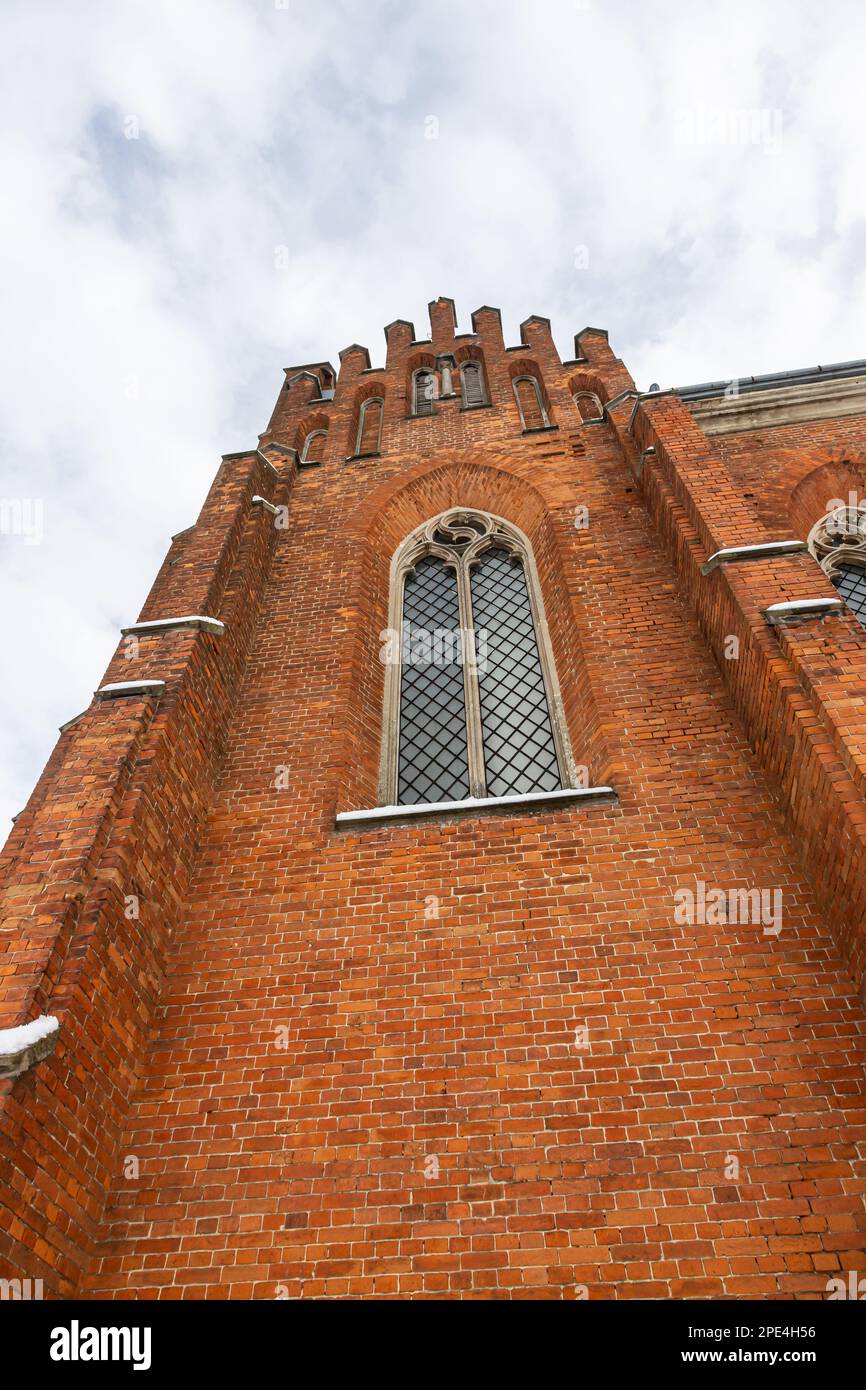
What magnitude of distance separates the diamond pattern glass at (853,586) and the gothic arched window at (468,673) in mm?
3150

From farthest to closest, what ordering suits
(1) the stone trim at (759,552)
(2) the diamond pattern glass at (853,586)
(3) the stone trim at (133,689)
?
1. (2) the diamond pattern glass at (853,586)
2. (1) the stone trim at (759,552)
3. (3) the stone trim at (133,689)

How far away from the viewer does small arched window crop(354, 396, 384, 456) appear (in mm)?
10564

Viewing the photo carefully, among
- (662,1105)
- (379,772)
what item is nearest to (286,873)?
(379,772)

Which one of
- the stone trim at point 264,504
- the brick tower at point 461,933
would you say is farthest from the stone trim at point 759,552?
the stone trim at point 264,504

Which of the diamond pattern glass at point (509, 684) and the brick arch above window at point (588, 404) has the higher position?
the brick arch above window at point (588, 404)

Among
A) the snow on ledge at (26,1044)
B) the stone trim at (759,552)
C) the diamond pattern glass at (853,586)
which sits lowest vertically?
the snow on ledge at (26,1044)

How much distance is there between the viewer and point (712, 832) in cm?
528

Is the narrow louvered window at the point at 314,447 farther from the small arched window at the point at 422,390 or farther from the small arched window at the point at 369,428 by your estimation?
the small arched window at the point at 422,390

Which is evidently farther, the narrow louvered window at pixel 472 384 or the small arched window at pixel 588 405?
the narrow louvered window at pixel 472 384

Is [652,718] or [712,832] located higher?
[652,718]

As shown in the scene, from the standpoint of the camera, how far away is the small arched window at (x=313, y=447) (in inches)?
412
